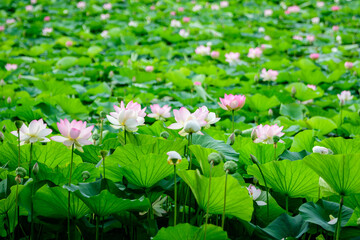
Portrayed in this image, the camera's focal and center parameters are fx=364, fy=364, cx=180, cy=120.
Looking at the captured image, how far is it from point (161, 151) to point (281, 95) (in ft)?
4.65

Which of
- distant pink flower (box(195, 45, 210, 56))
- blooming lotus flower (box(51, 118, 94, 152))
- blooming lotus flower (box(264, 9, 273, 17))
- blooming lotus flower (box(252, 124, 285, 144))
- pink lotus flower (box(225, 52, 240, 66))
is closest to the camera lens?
blooming lotus flower (box(51, 118, 94, 152))

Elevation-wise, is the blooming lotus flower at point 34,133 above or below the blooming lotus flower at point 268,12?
above

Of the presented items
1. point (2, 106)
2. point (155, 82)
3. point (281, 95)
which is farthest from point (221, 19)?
point (2, 106)

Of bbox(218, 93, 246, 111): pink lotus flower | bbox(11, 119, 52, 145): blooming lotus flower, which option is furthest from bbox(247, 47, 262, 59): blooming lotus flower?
bbox(11, 119, 52, 145): blooming lotus flower

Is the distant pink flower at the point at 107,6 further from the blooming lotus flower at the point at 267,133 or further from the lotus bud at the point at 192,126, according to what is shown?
the lotus bud at the point at 192,126

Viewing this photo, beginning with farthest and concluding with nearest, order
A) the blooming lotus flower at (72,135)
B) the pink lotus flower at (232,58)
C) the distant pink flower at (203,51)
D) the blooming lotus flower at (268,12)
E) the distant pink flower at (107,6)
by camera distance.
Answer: the distant pink flower at (107,6) < the blooming lotus flower at (268,12) < the distant pink flower at (203,51) < the pink lotus flower at (232,58) < the blooming lotus flower at (72,135)

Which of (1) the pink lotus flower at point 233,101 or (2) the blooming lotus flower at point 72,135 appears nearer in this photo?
(2) the blooming lotus flower at point 72,135

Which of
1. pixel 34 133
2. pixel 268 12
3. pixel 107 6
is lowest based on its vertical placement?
pixel 268 12

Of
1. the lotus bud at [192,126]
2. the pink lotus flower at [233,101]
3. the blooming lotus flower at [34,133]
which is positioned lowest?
the pink lotus flower at [233,101]

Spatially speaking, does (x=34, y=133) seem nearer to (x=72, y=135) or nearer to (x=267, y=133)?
(x=72, y=135)

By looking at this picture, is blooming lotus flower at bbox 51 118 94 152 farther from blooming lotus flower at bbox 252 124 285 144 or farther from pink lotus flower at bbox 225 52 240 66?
pink lotus flower at bbox 225 52 240 66

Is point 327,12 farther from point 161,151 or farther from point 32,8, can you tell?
point 161,151

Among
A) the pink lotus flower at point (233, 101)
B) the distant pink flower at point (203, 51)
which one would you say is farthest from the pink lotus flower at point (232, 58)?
the pink lotus flower at point (233, 101)

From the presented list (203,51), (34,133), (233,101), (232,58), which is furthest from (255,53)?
(34,133)
